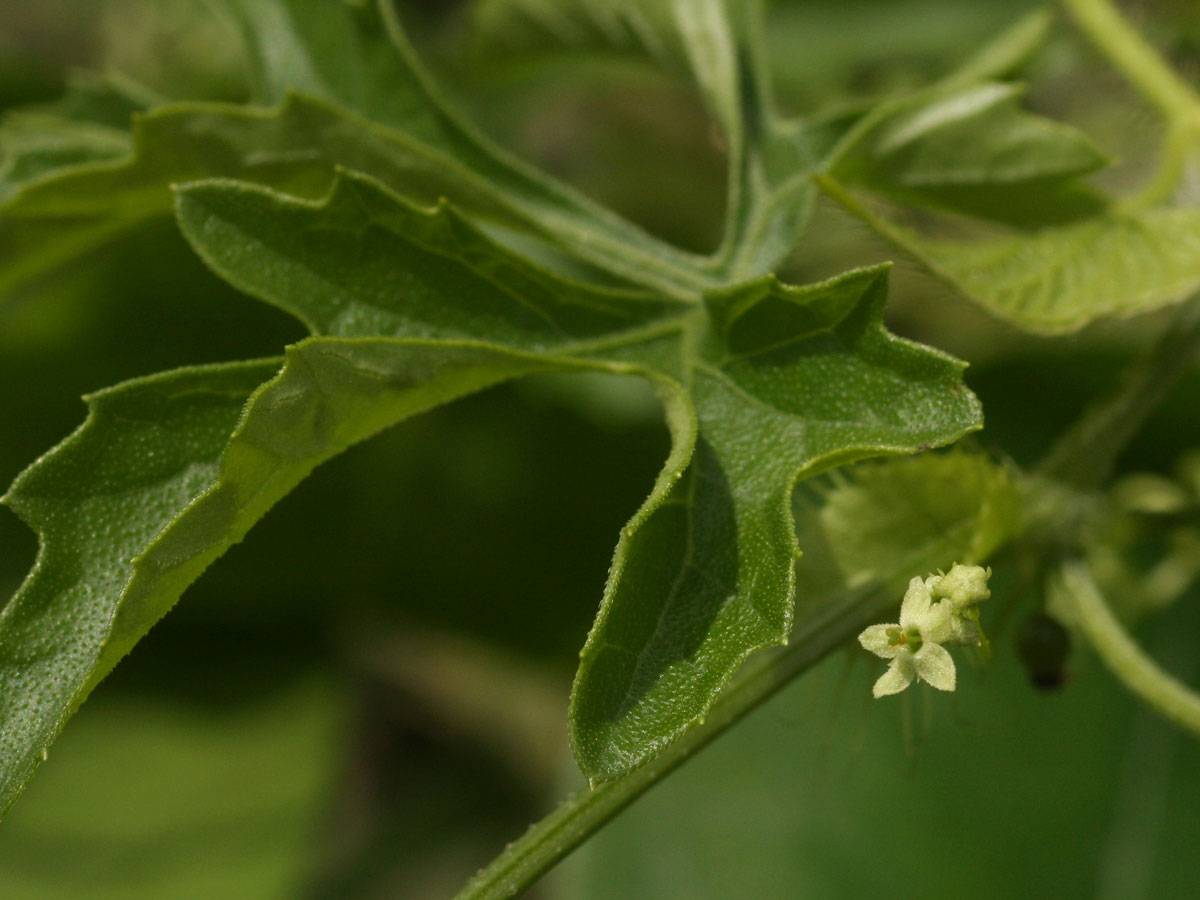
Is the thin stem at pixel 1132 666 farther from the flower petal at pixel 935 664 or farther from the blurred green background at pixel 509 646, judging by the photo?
the blurred green background at pixel 509 646

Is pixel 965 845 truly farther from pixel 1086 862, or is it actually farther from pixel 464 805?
pixel 464 805

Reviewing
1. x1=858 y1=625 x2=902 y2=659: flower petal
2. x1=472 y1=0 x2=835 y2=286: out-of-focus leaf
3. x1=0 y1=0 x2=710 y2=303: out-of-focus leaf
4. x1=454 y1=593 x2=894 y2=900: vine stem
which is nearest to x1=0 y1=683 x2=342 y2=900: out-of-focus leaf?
x1=0 y1=0 x2=710 y2=303: out-of-focus leaf

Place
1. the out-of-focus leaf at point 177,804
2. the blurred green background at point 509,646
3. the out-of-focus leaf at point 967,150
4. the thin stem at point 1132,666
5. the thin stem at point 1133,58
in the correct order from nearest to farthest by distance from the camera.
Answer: the thin stem at point 1132,666, the out-of-focus leaf at point 967,150, the thin stem at point 1133,58, the blurred green background at point 509,646, the out-of-focus leaf at point 177,804

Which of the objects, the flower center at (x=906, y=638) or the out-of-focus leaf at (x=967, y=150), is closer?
the flower center at (x=906, y=638)

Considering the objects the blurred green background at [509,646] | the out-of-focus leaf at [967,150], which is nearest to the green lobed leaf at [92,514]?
the out-of-focus leaf at [967,150]

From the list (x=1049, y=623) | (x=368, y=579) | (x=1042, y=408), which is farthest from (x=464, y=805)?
(x=1049, y=623)
